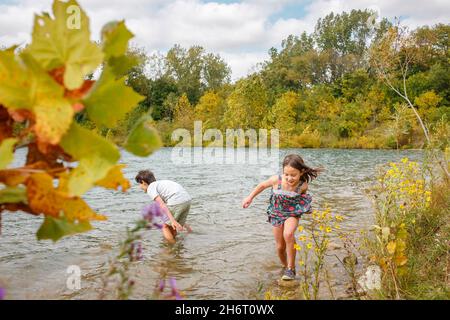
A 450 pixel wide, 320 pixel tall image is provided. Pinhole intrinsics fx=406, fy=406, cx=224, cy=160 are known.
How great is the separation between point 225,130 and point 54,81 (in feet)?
136

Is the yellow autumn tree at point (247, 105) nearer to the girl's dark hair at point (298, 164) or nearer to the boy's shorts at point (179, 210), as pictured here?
the boy's shorts at point (179, 210)

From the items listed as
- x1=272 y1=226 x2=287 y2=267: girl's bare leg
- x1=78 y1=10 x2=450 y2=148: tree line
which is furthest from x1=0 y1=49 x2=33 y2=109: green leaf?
x1=78 y1=10 x2=450 y2=148: tree line

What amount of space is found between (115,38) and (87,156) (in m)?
0.25

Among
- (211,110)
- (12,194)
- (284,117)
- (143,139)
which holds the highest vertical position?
(211,110)

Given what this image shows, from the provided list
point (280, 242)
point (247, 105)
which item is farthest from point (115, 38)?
point (247, 105)

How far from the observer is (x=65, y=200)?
2.90ft

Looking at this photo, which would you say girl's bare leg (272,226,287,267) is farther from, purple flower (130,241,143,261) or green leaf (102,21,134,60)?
green leaf (102,21,134,60)

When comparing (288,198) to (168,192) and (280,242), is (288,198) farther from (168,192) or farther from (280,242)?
(168,192)

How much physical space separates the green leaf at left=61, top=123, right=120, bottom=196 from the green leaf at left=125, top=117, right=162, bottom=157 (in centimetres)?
5

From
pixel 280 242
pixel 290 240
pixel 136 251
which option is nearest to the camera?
pixel 136 251

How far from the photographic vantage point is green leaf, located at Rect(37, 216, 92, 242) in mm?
894

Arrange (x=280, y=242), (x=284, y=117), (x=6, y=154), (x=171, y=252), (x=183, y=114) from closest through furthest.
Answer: (x=6, y=154), (x=280, y=242), (x=171, y=252), (x=284, y=117), (x=183, y=114)

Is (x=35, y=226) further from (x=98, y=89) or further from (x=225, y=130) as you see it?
(x=225, y=130)

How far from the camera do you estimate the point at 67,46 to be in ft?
2.69
